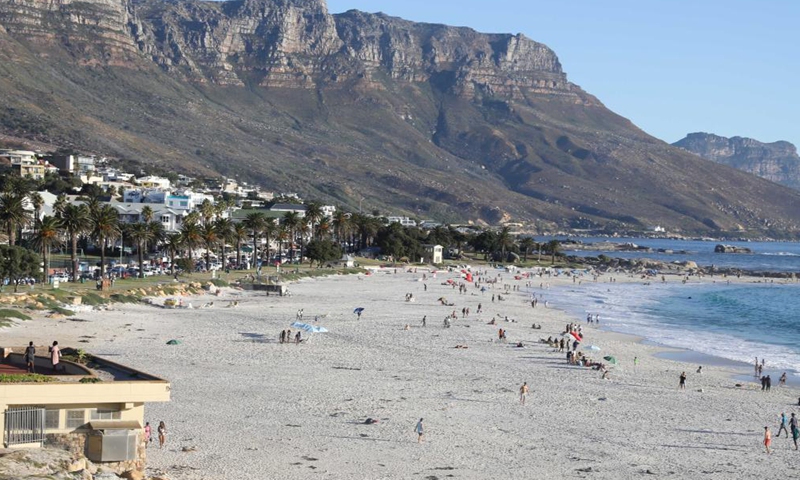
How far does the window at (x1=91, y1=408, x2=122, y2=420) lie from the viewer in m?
20.0

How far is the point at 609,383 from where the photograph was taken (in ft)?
136

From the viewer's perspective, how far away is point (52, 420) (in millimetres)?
19609

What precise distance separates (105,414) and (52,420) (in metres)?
1.04

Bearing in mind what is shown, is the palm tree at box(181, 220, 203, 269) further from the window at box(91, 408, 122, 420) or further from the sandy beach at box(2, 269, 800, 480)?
the window at box(91, 408, 122, 420)

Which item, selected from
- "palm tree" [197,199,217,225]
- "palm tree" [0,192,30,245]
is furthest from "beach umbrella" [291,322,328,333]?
"palm tree" [197,199,217,225]

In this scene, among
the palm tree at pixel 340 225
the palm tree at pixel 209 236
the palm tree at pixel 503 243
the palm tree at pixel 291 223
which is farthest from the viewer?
the palm tree at pixel 503 243

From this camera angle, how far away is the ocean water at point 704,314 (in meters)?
59.3

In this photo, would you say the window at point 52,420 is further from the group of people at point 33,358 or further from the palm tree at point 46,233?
the palm tree at point 46,233

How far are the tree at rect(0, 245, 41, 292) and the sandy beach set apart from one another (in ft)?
28.3

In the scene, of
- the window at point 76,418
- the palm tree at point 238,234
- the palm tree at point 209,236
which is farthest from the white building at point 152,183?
the window at point 76,418

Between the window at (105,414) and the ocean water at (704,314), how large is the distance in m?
37.9

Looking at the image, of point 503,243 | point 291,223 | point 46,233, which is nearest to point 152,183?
point 291,223

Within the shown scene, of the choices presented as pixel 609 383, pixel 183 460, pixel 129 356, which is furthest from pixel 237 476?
pixel 609 383

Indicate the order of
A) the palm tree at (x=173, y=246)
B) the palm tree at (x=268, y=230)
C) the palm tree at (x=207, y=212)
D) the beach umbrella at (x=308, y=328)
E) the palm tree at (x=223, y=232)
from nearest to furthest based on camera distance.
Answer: the beach umbrella at (x=308, y=328)
the palm tree at (x=173, y=246)
the palm tree at (x=223, y=232)
the palm tree at (x=268, y=230)
the palm tree at (x=207, y=212)
